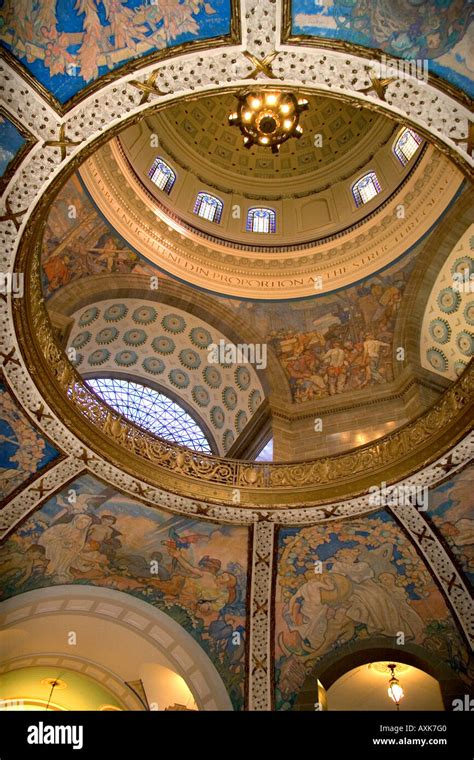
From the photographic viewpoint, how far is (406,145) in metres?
16.0

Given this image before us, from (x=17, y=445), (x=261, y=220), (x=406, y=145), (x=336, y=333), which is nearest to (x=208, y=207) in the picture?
(x=261, y=220)

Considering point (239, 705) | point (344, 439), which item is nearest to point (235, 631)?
point (239, 705)

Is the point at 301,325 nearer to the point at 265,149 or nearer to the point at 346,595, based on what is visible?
the point at 265,149

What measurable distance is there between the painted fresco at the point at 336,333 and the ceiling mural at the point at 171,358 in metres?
1.00

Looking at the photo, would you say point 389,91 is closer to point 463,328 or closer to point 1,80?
point 1,80

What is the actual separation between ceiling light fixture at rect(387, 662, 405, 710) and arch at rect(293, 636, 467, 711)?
1030 mm

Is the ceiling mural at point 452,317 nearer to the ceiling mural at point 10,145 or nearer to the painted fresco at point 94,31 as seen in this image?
the painted fresco at point 94,31

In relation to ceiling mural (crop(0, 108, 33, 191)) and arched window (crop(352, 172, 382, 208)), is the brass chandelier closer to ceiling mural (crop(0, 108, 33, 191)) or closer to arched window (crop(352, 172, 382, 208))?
arched window (crop(352, 172, 382, 208))

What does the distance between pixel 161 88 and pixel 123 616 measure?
930 centimetres

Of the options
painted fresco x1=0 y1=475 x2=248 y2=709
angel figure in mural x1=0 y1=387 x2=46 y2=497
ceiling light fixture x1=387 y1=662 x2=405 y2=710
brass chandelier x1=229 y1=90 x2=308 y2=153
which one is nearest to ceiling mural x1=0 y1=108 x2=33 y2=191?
angel figure in mural x1=0 y1=387 x2=46 y2=497

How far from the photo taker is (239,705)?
39.8 feet

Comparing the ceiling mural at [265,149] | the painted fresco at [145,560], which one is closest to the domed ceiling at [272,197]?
the ceiling mural at [265,149]

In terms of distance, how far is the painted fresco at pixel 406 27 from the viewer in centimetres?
733
